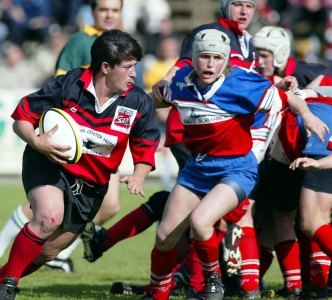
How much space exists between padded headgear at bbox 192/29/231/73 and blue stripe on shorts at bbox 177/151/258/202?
608 millimetres

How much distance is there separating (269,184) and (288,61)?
1.03m

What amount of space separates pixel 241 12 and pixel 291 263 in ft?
6.32

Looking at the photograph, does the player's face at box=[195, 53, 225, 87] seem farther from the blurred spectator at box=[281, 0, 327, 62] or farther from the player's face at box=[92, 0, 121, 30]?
the blurred spectator at box=[281, 0, 327, 62]

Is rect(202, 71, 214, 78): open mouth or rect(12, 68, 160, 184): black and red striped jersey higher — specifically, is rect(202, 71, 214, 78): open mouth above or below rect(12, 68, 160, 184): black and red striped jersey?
above

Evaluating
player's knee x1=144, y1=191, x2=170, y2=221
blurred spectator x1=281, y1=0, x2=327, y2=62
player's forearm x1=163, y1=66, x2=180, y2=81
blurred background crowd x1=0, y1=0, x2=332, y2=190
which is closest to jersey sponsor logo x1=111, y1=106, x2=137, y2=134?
player's forearm x1=163, y1=66, x2=180, y2=81

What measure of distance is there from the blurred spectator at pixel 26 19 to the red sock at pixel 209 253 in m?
14.3

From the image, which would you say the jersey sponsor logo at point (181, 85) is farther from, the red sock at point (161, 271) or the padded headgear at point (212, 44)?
the red sock at point (161, 271)

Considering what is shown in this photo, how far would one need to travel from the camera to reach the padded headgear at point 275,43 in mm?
7941

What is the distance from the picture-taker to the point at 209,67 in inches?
260

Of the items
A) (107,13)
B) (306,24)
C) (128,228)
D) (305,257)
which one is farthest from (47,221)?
(306,24)

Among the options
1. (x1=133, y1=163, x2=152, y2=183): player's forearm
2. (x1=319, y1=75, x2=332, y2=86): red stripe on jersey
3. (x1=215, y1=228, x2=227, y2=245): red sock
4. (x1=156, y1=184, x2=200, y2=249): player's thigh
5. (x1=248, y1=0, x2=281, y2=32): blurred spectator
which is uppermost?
(x1=319, y1=75, x2=332, y2=86): red stripe on jersey

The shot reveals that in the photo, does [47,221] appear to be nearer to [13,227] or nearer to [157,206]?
[157,206]

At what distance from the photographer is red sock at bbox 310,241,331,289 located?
730 centimetres

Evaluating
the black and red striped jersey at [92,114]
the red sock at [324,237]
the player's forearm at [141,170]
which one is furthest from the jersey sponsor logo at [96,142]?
the red sock at [324,237]
